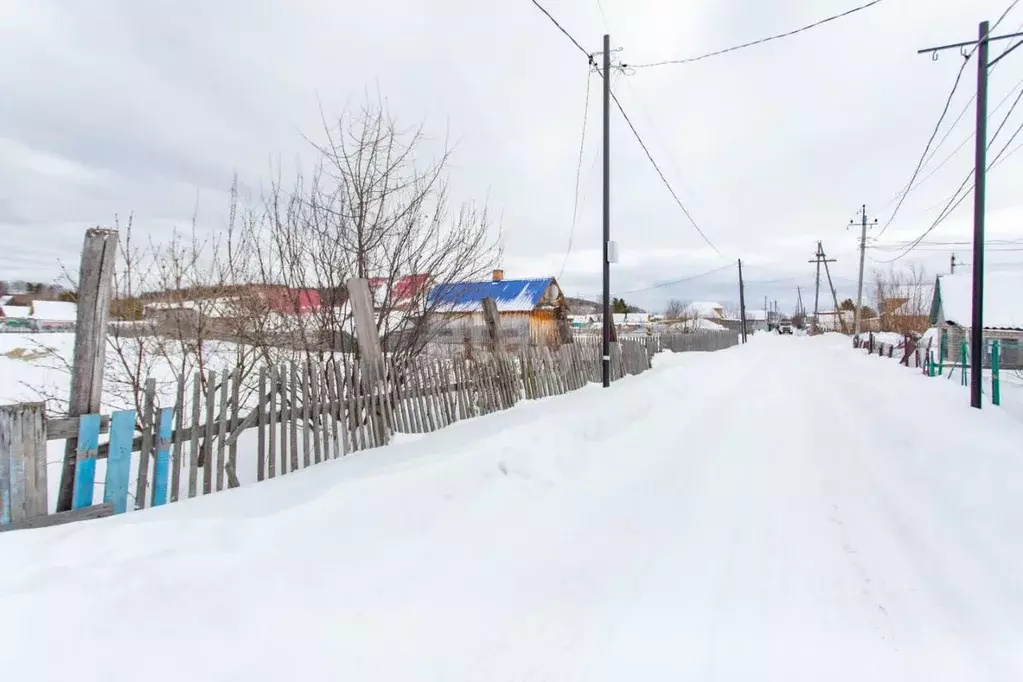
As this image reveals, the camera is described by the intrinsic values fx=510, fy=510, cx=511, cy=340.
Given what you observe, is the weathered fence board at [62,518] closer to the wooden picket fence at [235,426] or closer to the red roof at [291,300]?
the wooden picket fence at [235,426]

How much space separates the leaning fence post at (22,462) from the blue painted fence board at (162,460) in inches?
25.1

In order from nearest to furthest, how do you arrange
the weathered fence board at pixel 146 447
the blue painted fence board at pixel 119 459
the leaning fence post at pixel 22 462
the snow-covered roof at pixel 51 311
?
the leaning fence post at pixel 22 462
the blue painted fence board at pixel 119 459
the weathered fence board at pixel 146 447
the snow-covered roof at pixel 51 311

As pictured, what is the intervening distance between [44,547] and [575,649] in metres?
2.89

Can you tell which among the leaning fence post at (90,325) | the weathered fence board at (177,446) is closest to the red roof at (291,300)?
the weathered fence board at (177,446)

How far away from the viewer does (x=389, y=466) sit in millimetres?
4539

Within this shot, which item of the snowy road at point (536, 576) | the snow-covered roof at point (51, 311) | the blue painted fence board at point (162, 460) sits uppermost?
the snow-covered roof at point (51, 311)

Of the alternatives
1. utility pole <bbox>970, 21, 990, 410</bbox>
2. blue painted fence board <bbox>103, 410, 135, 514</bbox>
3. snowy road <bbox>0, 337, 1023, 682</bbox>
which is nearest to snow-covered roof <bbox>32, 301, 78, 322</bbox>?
blue painted fence board <bbox>103, 410, 135, 514</bbox>

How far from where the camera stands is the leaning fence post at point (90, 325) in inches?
138

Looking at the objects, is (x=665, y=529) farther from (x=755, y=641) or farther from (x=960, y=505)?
(x=960, y=505)

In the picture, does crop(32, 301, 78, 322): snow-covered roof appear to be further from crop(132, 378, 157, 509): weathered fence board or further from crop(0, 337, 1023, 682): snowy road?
crop(0, 337, 1023, 682): snowy road

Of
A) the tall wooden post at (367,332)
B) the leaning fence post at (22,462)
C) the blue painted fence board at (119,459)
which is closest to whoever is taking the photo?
the leaning fence post at (22,462)

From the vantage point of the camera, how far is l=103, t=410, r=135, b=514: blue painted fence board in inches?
137

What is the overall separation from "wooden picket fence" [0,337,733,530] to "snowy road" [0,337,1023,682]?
36 cm

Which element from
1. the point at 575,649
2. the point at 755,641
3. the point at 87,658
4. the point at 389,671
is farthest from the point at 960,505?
the point at 87,658
